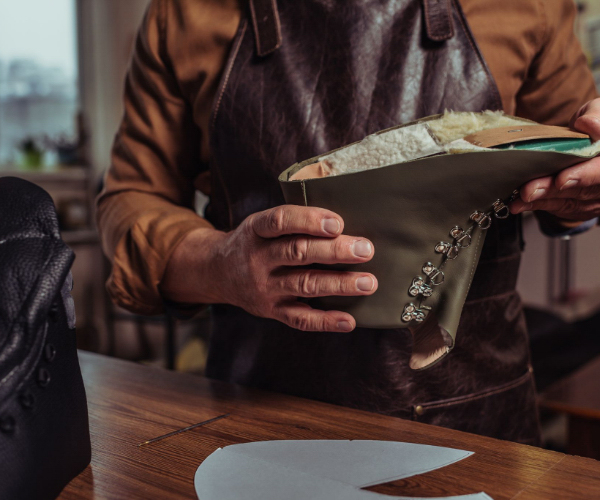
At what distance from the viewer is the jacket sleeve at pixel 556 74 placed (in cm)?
84

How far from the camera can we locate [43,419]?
1.50 ft

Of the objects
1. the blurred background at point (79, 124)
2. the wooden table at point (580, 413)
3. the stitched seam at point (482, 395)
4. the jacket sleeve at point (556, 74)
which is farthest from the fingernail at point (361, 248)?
the blurred background at point (79, 124)

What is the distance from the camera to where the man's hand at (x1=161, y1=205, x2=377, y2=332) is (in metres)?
0.54

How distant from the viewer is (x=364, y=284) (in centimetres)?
55

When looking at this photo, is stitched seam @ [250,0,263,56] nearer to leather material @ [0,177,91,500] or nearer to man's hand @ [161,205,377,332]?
man's hand @ [161,205,377,332]

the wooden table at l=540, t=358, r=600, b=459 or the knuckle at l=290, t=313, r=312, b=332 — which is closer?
the knuckle at l=290, t=313, r=312, b=332

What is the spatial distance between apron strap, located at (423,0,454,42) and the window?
8.68 ft

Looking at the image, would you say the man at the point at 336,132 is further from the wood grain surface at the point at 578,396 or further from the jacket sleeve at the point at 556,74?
the wood grain surface at the point at 578,396

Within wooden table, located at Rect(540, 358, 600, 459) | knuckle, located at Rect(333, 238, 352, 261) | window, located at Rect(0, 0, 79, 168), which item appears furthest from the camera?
window, located at Rect(0, 0, 79, 168)

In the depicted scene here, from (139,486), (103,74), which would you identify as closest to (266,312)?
(139,486)

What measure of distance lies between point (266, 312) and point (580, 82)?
574 mm

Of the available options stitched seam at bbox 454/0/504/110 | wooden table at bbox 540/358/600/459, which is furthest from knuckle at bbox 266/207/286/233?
wooden table at bbox 540/358/600/459

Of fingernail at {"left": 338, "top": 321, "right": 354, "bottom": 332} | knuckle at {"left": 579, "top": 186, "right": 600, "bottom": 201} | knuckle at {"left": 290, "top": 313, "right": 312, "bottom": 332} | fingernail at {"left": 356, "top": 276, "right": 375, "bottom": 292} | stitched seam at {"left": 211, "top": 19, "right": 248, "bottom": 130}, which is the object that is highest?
stitched seam at {"left": 211, "top": 19, "right": 248, "bottom": 130}

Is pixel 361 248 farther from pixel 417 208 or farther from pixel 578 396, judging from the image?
pixel 578 396
